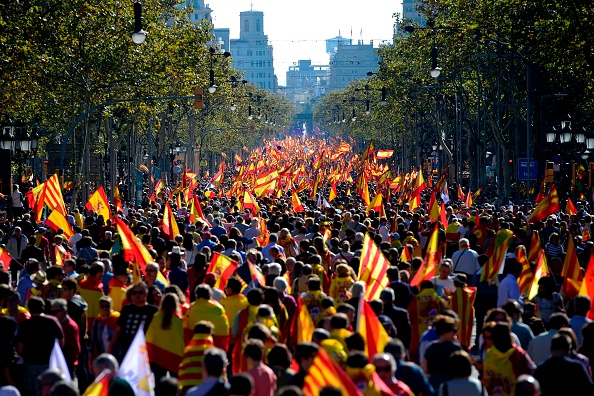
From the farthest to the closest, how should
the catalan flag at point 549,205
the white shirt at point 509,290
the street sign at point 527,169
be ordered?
1. the street sign at point 527,169
2. the catalan flag at point 549,205
3. the white shirt at point 509,290

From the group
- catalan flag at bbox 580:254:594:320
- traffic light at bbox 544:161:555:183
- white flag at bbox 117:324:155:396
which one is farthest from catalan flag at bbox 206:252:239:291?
traffic light at bbox 544:161:555:183

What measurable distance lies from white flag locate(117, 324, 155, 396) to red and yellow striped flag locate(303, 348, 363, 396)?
1.87m

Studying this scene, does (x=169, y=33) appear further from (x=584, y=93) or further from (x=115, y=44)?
(x=584, y=93)

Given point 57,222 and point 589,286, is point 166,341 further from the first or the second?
point 57,222

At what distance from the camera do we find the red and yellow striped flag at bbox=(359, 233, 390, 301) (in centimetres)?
1490

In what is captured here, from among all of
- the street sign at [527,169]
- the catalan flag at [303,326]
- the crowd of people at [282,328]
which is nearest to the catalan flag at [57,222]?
the crowd of people at [282,328]

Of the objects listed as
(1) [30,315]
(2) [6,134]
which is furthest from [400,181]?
(1) [30,315]

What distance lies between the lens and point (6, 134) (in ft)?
113

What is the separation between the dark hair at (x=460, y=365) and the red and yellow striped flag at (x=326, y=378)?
1.72 metres

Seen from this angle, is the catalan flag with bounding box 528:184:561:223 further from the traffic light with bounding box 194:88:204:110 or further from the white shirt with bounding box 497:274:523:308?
the traffic light with bounding box 194:88:204:110

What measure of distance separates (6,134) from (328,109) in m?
157

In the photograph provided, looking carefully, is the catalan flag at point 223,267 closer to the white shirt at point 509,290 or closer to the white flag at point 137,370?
the white shirt at point 509,290

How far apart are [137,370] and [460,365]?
2140 mm

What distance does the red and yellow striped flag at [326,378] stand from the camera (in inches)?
294
